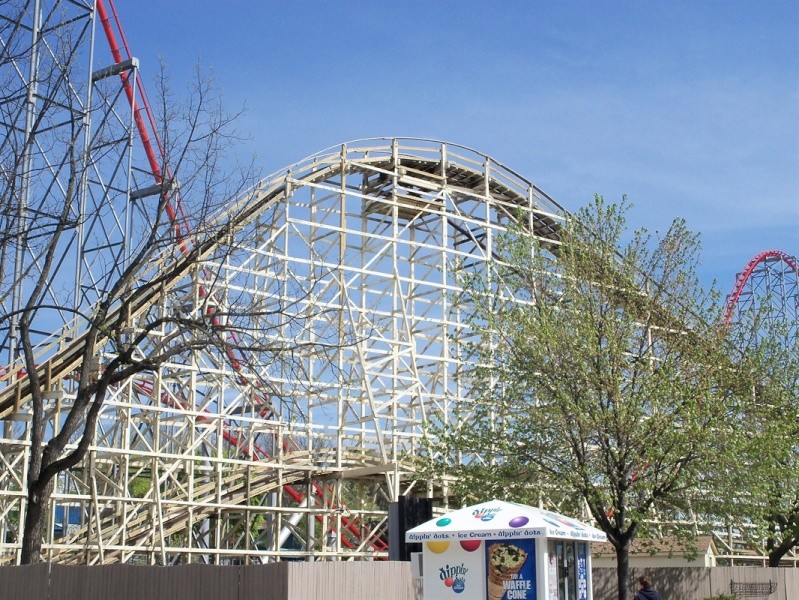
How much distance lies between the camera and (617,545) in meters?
21.2

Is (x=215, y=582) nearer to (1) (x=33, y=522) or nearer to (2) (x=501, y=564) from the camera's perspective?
(1) (x=33, y=522)

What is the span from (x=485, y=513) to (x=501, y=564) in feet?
2.84

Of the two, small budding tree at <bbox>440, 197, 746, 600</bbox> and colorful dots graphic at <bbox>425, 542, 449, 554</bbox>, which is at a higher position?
small budding tree at <bbox>440, 197, 746, 600</bbox>

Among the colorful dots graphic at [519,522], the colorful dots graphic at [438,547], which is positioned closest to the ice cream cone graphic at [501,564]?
the colorful dots graphic at [519,522]

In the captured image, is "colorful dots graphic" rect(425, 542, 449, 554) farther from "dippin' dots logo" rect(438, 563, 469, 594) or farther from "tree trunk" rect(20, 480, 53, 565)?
"tree trunk" rect(20, 480, 53, 565)

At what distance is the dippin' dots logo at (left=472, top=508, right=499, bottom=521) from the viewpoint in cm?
1580

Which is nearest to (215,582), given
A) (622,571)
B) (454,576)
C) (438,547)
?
(438,547)

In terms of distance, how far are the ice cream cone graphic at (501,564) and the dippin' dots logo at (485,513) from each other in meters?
0.45

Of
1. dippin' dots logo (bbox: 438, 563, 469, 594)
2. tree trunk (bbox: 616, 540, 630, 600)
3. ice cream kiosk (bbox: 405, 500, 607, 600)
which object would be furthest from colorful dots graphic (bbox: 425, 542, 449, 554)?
tree trunk (bbox: 616, 540, 630, 600)

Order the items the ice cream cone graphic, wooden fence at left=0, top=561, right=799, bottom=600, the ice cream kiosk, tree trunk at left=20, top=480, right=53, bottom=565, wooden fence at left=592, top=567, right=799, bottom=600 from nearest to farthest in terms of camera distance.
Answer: wooden fence at left=0, top=561, right=799, bottom=600
the ice cream kiosk
the ice cream cone graphic
tree trunk at left=20, top=480, right=53, bottom=565
wooden fence at left=592, top=567, right=799, bottom=600

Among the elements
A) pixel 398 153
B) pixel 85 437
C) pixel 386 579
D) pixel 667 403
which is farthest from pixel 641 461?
pixel 398 153

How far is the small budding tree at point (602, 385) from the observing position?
68.9ft

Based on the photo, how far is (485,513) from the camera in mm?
15953

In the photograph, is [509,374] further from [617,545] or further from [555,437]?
[617,545]
